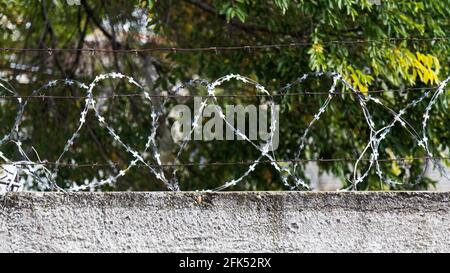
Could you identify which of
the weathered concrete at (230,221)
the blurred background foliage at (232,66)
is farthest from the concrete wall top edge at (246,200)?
the blurred background foliage at (232,66)

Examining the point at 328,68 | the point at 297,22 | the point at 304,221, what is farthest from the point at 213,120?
the point at 304,221

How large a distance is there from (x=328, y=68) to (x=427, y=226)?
10.2 feet

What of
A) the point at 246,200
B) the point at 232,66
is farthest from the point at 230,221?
the point at 232,66

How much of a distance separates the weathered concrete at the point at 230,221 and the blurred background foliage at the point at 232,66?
113 inches

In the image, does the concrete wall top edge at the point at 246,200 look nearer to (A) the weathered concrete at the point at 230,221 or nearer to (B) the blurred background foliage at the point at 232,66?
(A) the weathered concrete at the point at 230,221

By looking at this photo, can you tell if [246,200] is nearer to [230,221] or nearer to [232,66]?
[230,221]

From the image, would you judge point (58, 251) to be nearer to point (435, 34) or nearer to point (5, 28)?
point (435, 34)

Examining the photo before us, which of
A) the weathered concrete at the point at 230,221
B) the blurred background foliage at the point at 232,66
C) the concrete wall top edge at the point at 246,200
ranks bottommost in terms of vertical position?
the weathered concrete at the point at 230,221

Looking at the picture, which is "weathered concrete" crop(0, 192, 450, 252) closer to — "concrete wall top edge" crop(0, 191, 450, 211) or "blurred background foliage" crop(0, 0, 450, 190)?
"concrete wall top edge" crop(0, 191, 450, 211)

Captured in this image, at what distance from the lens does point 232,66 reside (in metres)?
8.41

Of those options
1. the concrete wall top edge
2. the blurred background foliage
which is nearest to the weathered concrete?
the concrete wall top edge

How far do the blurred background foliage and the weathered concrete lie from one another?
9.43 feet

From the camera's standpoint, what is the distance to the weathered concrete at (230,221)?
423 centimetres
